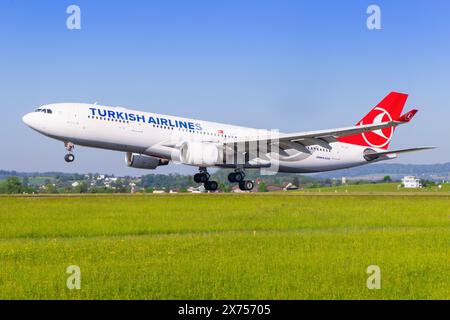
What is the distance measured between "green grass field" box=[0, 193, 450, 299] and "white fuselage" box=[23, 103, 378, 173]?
28.8 ft

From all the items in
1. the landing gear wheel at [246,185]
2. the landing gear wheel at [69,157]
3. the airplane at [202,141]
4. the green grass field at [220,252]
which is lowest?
the green grass field at [220,252]

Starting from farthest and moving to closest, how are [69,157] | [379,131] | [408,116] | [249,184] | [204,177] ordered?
1. [379,131]
2. [249,184]
3. [204,177]
4. [69,157]
5. [408,116]

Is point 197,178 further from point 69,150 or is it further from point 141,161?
point 69,150

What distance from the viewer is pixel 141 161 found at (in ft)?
160

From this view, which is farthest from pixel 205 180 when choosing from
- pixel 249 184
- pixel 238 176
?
pixel 249 184

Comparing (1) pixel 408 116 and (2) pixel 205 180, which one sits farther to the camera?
(2) pixel 205 180

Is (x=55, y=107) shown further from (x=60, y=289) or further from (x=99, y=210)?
(x=60, y=289)

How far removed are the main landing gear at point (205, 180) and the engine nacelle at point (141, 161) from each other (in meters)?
2.79

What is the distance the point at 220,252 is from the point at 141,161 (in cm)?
3153

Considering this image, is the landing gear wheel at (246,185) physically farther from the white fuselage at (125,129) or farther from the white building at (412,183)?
the white building at (412,183)

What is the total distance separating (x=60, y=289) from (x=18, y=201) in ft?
84.6

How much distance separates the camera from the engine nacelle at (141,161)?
160ft

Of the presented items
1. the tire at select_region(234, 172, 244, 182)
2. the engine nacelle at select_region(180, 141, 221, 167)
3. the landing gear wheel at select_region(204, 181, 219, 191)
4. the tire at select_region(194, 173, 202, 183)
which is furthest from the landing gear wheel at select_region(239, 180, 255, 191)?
the engine nacelle at select_region(180, 141, 221, 167)

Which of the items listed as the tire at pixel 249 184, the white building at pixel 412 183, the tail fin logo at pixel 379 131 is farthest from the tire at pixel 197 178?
the white building at pixel 412 183
